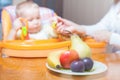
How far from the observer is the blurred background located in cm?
219

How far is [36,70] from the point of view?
93 cm

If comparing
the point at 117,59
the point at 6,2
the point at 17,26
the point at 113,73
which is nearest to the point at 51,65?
the point at 113,73

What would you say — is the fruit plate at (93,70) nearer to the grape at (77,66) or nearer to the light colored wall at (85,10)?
the grape at (77,66)

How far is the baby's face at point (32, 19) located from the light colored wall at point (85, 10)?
66 cm

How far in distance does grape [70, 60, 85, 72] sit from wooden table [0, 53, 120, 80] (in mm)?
27

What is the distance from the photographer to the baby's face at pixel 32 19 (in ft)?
5.67

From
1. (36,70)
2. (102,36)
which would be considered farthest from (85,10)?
(36,70)

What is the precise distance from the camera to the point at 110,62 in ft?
3.45

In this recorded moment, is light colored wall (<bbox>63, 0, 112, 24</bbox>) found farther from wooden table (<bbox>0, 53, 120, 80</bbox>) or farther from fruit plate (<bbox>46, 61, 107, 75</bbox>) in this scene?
fruit plate (<bbox>46, 61, 107, 75</bbox>)

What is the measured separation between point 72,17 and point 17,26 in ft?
3.66

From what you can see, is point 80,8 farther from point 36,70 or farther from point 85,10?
point 36,70

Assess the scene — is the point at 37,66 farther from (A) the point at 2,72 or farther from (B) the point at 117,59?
(B) the point at 117,59

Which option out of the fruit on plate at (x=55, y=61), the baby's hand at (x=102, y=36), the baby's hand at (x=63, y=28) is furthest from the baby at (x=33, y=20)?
the fruit on plate at (x=55, y=61)

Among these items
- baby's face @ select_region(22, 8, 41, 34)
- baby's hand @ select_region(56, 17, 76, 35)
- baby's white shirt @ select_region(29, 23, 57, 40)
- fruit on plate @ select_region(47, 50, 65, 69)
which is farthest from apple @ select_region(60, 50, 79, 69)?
baby's face @ select_region(22, 8, 41, 34)
